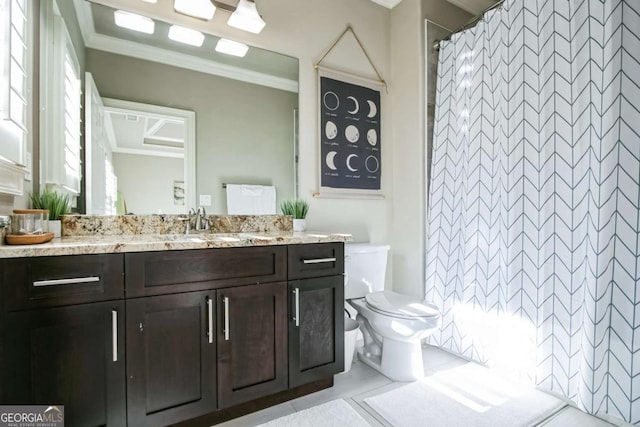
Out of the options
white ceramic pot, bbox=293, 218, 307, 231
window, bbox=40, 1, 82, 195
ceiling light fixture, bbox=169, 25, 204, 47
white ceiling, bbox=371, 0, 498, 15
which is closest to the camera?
window, bbox=40, 1, 82, 195

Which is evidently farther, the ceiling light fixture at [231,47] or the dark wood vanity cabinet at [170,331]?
the ceiling light fixture at [231,47]

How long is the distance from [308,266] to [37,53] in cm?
162

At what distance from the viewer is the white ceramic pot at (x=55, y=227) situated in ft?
4.76

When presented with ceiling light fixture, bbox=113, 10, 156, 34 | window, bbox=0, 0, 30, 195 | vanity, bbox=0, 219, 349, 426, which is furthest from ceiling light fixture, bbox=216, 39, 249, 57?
vanity, bbox=0, 219, 349, 426

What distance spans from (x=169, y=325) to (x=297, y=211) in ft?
3.44

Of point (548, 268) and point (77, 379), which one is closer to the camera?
point (77, 379)

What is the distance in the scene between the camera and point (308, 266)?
1628 mm

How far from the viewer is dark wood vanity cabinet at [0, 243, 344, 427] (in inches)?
42.5

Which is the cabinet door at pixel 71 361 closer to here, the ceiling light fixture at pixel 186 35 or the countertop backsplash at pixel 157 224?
the countertop backsplash at pixel 157 224

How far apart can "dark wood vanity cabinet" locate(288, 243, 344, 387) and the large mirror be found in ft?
2.12

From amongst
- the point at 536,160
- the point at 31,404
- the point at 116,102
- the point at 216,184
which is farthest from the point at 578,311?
the point at 116,102

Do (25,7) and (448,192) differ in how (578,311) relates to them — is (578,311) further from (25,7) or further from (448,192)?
(25,7)

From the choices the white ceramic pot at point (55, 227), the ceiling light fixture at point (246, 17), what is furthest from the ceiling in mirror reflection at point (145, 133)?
the ceiling light fixture at point (246, 17)

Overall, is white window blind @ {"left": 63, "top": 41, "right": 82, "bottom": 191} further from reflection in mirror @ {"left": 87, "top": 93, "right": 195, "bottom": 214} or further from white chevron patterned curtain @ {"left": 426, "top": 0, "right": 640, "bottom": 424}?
white chevron patterned curtain @ {"left": 426, "top": 0, "right": 640, "bottom": 424}
